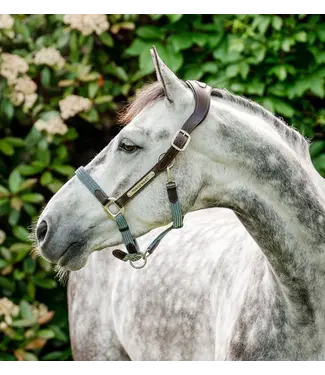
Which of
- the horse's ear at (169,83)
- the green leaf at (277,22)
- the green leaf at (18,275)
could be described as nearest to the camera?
the horse's ear at (169,83)

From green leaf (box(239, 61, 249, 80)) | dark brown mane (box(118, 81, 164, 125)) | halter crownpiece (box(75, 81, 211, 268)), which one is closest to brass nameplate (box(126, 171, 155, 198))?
halter crownpiece (box(75, 81, 211, 268))

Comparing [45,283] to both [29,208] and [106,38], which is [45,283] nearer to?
[29,208]

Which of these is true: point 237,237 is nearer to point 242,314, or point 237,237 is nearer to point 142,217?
point 242,314

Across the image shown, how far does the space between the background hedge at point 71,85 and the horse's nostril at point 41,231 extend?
6.56 feet

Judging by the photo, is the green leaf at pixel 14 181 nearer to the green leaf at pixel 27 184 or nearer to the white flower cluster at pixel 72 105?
the green leaf at pixel 27 184

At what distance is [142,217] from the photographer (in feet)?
7.87

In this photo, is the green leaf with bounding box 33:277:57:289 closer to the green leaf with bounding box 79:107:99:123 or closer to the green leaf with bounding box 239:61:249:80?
the green leaf with bounding box 79:107:99:123

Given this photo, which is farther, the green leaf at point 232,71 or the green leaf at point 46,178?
the green leaf at point 46,178

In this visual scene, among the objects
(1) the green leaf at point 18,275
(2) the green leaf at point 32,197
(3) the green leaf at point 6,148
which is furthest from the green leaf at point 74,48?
(1) the green leaf at point 18,275

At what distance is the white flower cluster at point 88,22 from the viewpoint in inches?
174

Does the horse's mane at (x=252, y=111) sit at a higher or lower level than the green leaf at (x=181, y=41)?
higher

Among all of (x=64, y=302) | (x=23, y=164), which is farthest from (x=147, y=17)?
(x=64, y=302)

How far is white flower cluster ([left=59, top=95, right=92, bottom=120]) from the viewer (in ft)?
14.7

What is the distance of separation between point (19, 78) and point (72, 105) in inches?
14.1
